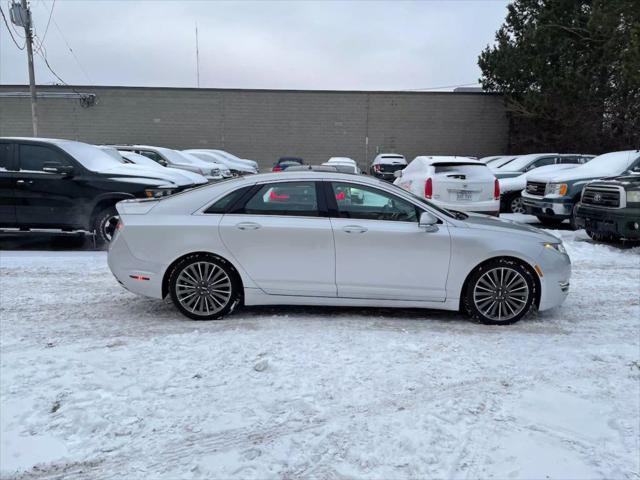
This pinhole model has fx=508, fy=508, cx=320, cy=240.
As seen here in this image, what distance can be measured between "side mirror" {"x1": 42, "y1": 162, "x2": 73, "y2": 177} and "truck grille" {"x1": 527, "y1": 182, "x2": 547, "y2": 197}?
32.1 feet

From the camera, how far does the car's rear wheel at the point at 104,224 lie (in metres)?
8.46

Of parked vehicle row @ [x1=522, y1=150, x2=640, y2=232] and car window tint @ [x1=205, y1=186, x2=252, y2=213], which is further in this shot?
parked vehicle row @ [x1=522, y1=150, x2=640, y2=232]

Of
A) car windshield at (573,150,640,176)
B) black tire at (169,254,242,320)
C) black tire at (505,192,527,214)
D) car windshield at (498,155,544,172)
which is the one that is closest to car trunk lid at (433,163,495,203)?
car windshield at (573,150,640,176)

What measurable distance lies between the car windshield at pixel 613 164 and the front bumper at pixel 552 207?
1.12 metres

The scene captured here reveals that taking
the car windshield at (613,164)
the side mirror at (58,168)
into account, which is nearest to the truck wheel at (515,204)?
the car windshield at (613,164)

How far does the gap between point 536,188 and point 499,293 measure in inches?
310

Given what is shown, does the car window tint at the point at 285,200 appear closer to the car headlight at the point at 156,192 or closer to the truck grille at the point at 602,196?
the car headlight at the point at 156,192

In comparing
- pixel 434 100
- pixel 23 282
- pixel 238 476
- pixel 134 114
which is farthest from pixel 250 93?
pixel 238 476

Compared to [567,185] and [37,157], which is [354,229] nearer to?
[37,157]

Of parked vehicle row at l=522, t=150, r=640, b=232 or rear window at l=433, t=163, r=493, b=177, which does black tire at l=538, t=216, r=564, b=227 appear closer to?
parked vehicle row at l=522, t=150, r=640, b=232

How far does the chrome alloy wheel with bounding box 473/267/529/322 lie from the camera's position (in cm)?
496

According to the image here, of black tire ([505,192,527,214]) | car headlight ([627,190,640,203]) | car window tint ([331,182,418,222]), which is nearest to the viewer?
car window tint ([331,182,418,222])

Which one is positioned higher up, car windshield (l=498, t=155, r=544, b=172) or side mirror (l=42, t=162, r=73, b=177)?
car windshield (l=498, t=155, r=544, b=172)

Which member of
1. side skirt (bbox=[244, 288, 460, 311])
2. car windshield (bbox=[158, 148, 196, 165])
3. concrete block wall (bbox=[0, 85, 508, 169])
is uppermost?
concrete block wall (bbox=[0, 85, 508, 169])
